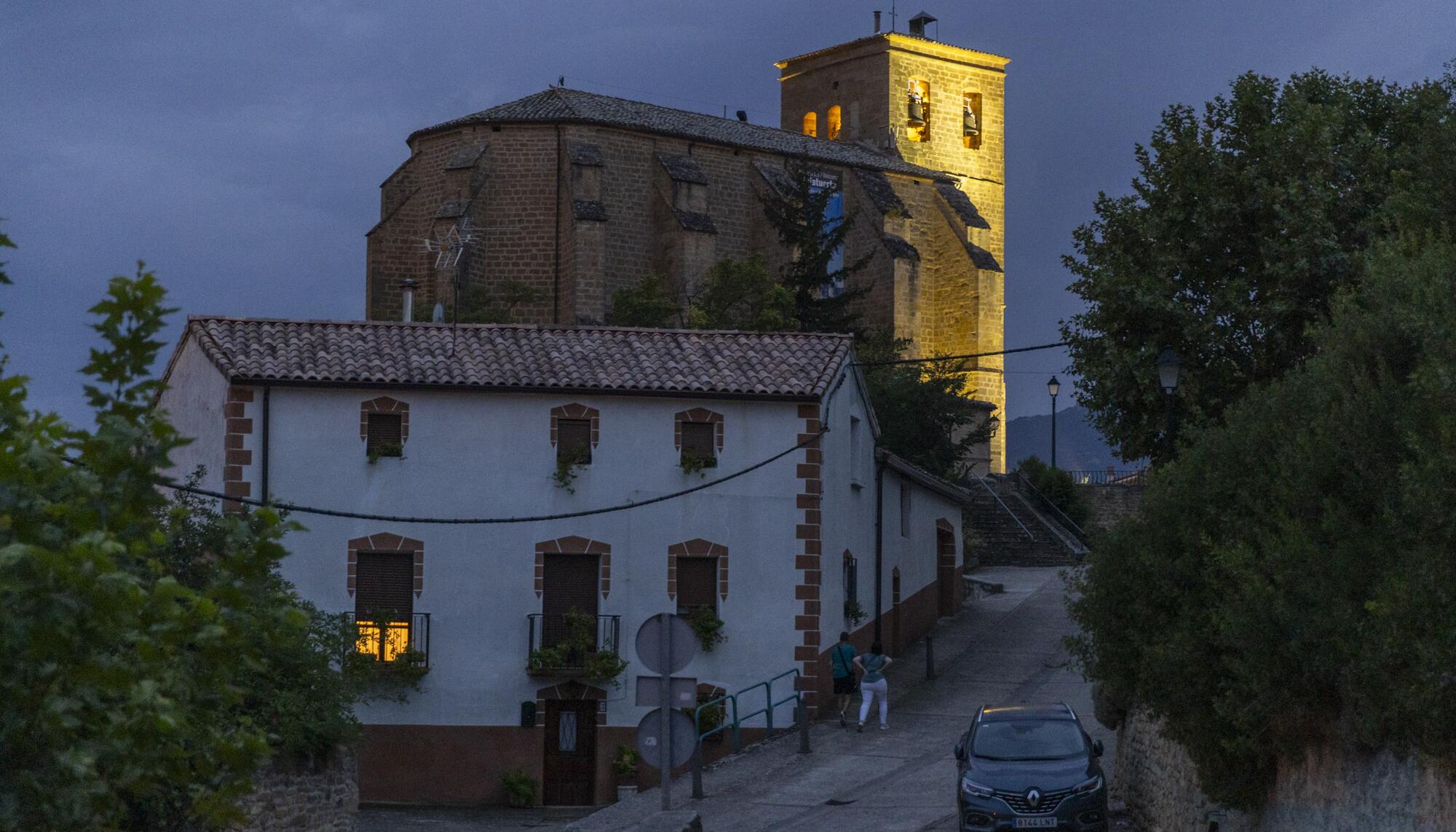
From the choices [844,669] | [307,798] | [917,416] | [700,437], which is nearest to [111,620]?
[307,798]

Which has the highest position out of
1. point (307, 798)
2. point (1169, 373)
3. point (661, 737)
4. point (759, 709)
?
point (1169, 373)

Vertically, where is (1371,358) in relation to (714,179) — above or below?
below

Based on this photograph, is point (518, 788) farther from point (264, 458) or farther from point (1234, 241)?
point (1234, 241)

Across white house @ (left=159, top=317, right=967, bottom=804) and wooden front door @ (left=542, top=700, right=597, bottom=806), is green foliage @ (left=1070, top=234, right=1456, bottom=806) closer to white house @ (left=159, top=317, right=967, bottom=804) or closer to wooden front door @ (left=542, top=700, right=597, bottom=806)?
white house @ (left=159, top=317, right=967, bottom=804)

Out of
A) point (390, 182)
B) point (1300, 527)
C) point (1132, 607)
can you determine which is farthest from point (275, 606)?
point (390, 182)

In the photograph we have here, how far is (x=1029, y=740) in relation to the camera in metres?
18.3

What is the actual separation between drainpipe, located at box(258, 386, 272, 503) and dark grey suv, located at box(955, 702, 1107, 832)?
1346 cm

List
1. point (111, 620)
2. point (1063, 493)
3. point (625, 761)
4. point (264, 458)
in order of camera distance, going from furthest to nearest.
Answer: point (1063, 493), point (264, 458), point (625, 761), point (111, 620)

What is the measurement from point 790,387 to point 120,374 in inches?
911

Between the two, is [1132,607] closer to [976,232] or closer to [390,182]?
[390,182]

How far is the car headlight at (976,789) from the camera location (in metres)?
17.4

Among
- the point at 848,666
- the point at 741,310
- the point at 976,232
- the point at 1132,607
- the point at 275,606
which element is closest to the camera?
the point at 275,606

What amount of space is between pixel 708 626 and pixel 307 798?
28.1ft

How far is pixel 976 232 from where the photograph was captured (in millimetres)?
70438
